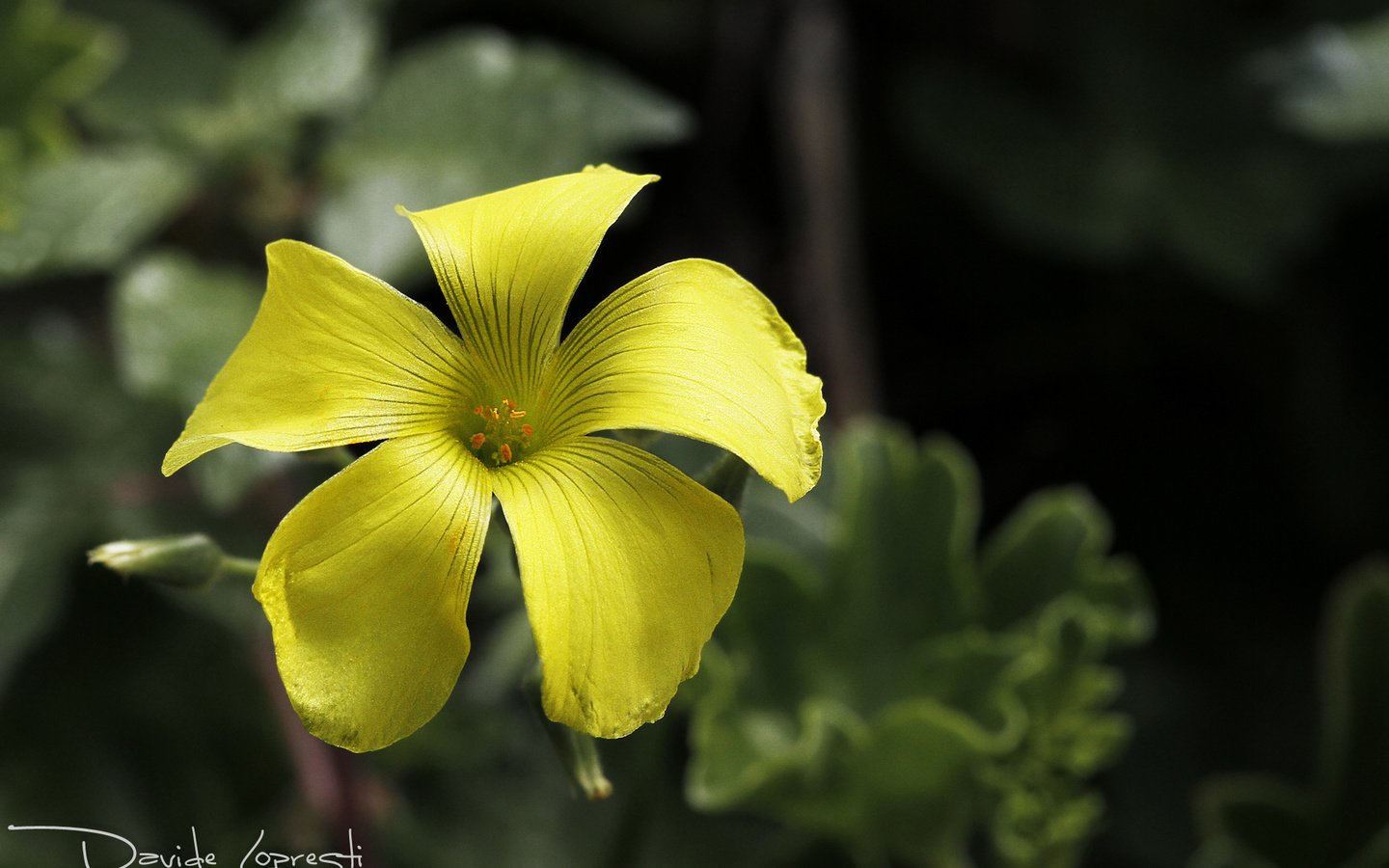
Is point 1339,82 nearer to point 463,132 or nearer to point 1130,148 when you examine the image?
point 1130,148

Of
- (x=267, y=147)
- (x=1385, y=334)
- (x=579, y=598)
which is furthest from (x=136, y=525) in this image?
(x=1385, y=334)

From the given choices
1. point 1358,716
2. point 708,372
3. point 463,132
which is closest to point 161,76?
point 463,132

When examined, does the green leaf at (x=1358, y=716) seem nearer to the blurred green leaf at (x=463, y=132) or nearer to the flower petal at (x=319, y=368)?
the blurred green leaf at (x=463, y=132)

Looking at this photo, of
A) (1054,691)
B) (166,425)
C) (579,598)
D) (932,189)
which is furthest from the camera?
(932,189)

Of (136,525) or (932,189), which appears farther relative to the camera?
(932,189)

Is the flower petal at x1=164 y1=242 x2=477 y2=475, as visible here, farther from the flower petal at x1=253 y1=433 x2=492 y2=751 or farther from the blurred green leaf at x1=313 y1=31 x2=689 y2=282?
the blurred green leaf at x1=313 y1=31 x2=689 y2=282

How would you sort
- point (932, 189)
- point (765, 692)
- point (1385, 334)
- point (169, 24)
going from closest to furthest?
point (765, 692) < point (169, 24) < point (1385, 334) < point (932, 189)

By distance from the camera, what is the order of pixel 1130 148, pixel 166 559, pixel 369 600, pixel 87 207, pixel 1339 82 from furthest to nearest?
pixel 1130 148
pixel 1339 82
pixel 87 207
pixel 166 559
pixel 369 600

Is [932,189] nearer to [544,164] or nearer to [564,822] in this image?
[544,164]
